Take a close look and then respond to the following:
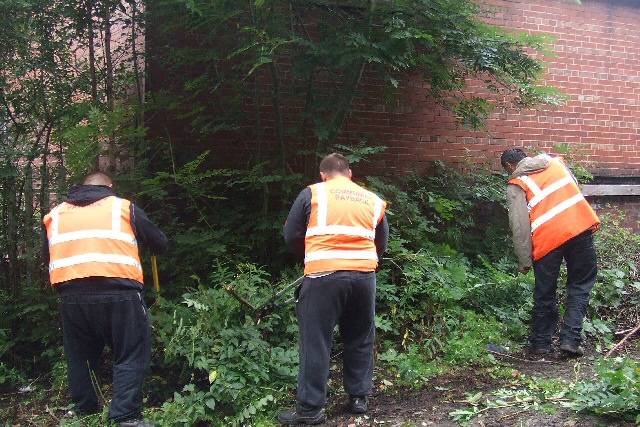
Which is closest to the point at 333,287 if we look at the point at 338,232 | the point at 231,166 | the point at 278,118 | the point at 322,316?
the point at 322,316

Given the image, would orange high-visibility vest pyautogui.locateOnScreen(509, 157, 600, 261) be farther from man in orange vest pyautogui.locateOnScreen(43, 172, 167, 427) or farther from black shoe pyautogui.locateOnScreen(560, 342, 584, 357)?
man in orange vest pyautogui.locateOnScreen(43, 172, 167, 427)

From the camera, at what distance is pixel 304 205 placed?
4.00 meters

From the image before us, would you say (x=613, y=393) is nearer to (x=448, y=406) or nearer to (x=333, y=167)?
(x=448, y=406)

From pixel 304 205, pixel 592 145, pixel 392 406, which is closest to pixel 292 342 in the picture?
pixel 392 406

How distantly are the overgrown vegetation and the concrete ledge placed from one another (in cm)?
181

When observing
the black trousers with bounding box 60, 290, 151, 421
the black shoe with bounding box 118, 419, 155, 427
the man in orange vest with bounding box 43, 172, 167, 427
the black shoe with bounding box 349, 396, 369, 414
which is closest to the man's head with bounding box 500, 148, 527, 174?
the black shoe with bounding box 349, 396, 369, 414

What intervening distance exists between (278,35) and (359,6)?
2.57 feet

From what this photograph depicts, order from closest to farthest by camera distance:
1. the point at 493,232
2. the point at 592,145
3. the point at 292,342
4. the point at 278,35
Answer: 1. the point at 292,342
2. the point at 278,35
3. the point at 493,232
4. the point at 592,145

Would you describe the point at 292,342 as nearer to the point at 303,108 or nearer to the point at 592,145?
the point at 303,108

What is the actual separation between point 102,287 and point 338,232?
1.63 meters

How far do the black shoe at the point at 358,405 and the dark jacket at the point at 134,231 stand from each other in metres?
1.68

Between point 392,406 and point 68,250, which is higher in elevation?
point 68,250

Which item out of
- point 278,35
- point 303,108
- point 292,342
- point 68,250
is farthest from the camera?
point 303,108

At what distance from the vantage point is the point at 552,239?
16.1ft
